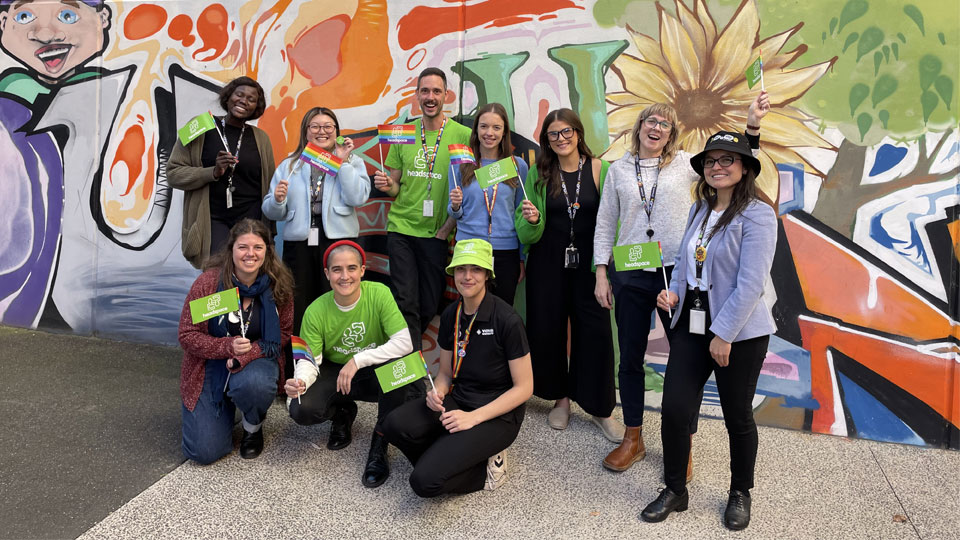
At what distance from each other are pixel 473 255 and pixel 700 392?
1.24m

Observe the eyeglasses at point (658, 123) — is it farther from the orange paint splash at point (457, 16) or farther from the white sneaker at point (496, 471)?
the white sneaker at point (496, 471)

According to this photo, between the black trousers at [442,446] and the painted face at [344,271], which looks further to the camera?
the painted face at [344,271]

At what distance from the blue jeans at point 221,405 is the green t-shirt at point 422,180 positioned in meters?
1.30

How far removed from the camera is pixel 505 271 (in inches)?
156

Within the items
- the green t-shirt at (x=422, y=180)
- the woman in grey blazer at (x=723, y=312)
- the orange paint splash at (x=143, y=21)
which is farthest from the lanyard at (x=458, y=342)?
the orange paint splash at (x=143, y=21)

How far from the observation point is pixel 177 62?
17.4 ft

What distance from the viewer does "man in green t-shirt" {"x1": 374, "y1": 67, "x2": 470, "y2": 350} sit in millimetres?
4184

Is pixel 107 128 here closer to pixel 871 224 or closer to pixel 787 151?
pixel 787 151

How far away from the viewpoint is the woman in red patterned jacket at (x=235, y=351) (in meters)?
3.42

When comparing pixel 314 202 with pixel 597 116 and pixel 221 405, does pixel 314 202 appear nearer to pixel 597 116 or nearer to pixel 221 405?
pixel 221 405

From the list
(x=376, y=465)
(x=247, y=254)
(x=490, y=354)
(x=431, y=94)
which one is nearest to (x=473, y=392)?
(x=490, y=354)

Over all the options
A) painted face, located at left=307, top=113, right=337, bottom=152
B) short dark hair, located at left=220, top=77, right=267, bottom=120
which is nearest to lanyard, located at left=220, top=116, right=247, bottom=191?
short dark hair, located at left=220, top=77, right=267, bottom=120

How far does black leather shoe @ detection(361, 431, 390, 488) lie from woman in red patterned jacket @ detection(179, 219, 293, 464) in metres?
0.63

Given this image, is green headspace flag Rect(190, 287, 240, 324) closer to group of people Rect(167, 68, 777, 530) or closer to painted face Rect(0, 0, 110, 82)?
group of people Rect(167, 68, 777, 530)
